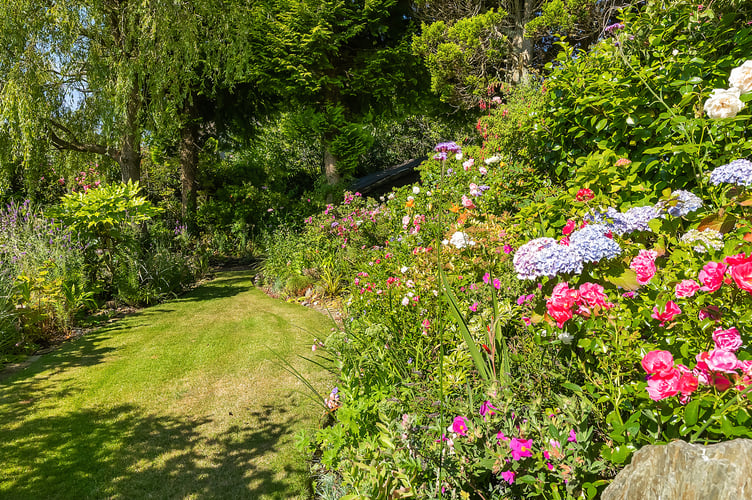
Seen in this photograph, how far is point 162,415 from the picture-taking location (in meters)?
3.23

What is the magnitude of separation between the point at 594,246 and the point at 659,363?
0.47 m

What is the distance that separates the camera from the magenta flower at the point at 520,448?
1.41 metres

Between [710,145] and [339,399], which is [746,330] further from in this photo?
[339,399]

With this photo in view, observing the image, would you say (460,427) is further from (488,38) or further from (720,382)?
(488,38)

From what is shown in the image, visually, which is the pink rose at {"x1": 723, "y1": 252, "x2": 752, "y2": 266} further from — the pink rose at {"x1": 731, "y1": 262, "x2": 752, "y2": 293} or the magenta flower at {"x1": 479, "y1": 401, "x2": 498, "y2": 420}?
the magenta flower at {"x1": 479, "y1": 401, "x2": 498, "y2": 420}

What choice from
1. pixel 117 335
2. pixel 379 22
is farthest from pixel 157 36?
pixel 117 335

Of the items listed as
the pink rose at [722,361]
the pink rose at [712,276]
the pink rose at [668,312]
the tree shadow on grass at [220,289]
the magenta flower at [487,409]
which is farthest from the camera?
the tree shadow on grass at [220,289]

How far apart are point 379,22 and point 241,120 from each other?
4492mm

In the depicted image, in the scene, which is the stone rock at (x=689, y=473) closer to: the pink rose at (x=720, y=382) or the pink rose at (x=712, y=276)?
the pink rose at (x=720, y=382)

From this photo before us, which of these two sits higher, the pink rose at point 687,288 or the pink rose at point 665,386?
the pink rose at point 687,288

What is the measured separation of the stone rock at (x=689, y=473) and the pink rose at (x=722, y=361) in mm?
213

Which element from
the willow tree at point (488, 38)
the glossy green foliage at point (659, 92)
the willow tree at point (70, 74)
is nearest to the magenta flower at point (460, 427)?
the glossy green foliage at point (659, 92)

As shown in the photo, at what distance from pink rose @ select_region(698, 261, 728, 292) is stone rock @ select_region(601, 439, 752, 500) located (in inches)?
19.2

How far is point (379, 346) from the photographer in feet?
8.88
